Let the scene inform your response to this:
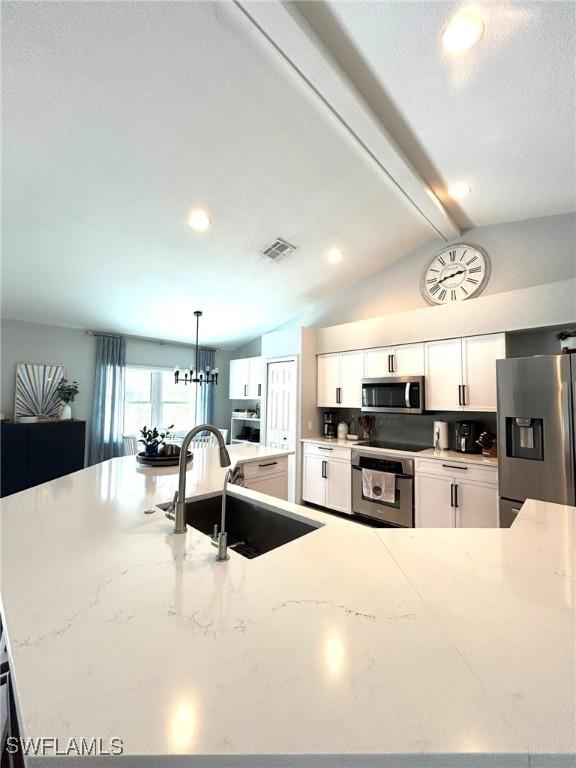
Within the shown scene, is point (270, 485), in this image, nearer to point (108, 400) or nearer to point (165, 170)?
point (165, 170)

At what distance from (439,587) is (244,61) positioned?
2.68m

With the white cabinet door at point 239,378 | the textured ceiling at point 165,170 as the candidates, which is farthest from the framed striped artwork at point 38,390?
the white cabinet door at point 239,378

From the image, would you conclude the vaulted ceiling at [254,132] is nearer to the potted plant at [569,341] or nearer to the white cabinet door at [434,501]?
the potted plant at [569,341]

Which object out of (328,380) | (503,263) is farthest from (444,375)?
(328,380)

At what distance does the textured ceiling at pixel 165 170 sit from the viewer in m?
1.75

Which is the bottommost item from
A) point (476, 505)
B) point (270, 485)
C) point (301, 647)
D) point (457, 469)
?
point (476, 505)

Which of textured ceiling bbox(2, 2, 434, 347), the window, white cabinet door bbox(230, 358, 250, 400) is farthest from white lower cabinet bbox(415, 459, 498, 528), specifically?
the window

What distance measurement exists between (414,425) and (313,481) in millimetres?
1477

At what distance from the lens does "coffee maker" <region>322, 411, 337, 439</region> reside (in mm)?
4684

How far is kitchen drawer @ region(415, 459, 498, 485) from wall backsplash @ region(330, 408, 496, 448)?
54cm

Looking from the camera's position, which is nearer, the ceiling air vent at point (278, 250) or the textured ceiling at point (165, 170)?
the textured ceiling at point (165, 170)

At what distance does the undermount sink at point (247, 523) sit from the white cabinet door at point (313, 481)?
260 cm

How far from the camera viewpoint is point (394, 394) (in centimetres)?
381

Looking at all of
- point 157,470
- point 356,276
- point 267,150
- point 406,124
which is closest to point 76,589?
point 157,470
